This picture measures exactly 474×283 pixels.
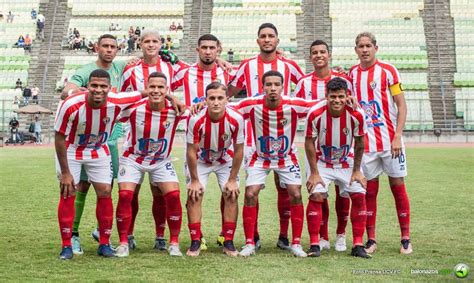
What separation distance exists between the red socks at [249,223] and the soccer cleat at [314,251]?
1.99ft

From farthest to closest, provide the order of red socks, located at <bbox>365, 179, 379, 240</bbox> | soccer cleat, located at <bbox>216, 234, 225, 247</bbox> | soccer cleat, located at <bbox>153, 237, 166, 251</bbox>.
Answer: soccer cleat, located at <bbox>216, 234, 225, 247</bbox>, red socks, located at <bbox>365, 179, 379, 240</bbox>, soccer cleat, located at <bbox>153, 237, 166, 251</bbox>

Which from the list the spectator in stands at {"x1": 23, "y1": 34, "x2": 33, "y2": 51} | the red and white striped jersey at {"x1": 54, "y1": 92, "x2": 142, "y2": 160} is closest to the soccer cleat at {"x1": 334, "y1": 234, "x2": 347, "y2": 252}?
the red and white striped jersey at {"x1": 54, "y1": 92, "x2": 142, "y2": 160}

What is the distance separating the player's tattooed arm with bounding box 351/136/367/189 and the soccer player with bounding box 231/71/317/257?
0.60 m

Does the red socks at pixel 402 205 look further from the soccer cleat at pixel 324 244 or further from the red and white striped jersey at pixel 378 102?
the soccer cleat at pixel 324 244

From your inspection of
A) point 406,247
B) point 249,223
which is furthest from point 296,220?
point 406,247

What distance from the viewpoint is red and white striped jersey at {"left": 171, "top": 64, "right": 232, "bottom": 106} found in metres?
8.60

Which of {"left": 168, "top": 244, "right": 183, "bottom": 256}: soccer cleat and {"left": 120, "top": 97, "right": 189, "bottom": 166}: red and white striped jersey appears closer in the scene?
{"left": 168, "top": 244, "right": 183, "bottom": 256}: soccer cleat

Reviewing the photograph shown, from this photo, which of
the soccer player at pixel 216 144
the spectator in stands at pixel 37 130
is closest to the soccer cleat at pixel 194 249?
the soccer player at pixel 216 144

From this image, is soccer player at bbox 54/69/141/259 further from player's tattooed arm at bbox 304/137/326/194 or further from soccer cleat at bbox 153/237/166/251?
player's tattooed arm at bbox 304/137/326/194

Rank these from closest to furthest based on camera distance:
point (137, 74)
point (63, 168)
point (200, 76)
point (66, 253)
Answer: point (66, 253)
point (63, 168)
point (137, 74)
point (200, 76)

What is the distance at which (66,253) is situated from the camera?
7.22 m

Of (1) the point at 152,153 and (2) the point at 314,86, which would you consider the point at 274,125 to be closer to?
(2) the point at 314,86

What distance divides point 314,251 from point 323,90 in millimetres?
1902

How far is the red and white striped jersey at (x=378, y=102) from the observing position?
812 centimetres
